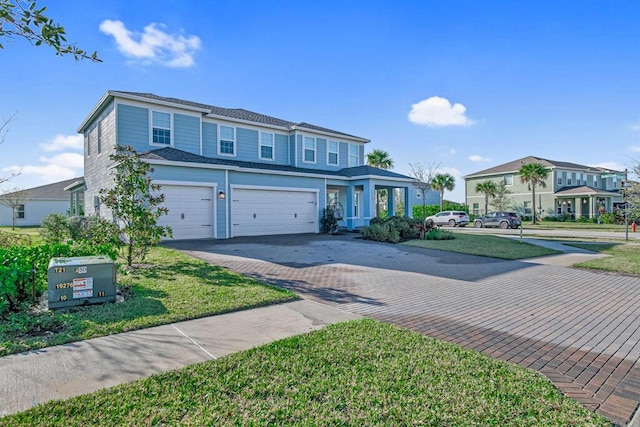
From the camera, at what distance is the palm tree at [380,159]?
34594 millimetres

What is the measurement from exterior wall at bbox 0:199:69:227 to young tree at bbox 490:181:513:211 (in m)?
47.3

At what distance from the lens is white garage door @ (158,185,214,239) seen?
47.5 feet

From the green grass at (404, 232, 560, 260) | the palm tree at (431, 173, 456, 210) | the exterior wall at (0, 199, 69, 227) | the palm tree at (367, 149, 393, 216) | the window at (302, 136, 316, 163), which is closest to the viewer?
the green grass at (404, 232, 560, 260)

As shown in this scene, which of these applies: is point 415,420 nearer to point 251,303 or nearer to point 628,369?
point 628,369

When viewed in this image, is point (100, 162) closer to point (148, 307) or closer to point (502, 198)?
point (148, 307)

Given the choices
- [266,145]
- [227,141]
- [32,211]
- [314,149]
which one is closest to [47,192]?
[32,211]

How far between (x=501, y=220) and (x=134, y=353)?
109ft

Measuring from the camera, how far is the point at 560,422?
8.63ft

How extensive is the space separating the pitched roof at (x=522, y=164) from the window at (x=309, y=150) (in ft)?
101

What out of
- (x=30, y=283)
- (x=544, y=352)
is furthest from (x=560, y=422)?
(x=30, y=283)

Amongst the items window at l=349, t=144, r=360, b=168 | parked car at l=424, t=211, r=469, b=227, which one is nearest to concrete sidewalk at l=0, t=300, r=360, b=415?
window at l=349, t=144, r=360, b=168

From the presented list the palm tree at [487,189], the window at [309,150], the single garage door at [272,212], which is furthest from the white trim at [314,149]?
the palm tree at [487,189]

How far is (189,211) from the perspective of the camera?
49.2 feet

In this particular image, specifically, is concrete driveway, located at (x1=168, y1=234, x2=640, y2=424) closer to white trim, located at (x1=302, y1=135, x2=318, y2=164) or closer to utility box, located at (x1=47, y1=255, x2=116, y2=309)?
utility box, located at (x1=47, y1=255, x2=116, y2=309)
